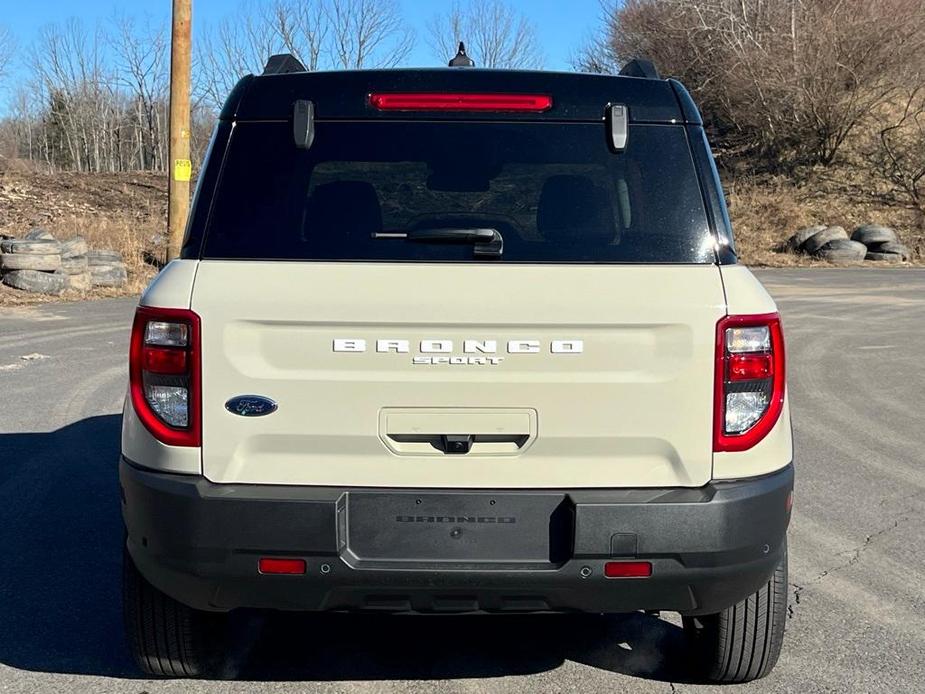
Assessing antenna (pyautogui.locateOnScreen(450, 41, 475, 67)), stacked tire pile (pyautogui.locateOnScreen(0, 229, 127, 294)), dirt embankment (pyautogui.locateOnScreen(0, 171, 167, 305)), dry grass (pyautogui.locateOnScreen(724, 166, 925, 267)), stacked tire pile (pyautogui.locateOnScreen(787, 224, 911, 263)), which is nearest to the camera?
antenna (pyautogui.locateOnScreen(450, 41, 475, 67))

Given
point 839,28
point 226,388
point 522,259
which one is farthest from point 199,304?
point 839,28

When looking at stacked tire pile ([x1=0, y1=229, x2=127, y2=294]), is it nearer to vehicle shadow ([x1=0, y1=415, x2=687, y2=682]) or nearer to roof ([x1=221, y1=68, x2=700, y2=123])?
vehicle shadow ([x1=0, y1=415, x2=687, y2=682])

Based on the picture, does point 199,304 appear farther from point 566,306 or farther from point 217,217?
point 566,306

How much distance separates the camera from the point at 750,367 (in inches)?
118

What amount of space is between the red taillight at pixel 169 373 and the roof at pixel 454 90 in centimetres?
69

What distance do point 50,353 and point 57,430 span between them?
13.5 feet

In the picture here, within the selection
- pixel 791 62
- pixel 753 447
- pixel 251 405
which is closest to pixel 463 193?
pixel 251 405

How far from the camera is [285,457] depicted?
2.97 m

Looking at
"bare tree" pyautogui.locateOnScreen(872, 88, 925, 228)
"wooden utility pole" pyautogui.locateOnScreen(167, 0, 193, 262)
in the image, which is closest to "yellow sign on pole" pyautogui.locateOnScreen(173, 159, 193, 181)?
"wooden utility pole" pyautogui.locateOnScreen(167, 0, 193, 262)

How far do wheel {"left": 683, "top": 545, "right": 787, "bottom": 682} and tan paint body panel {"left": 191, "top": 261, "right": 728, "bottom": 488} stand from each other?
2.32 ft

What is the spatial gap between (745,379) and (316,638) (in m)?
1.97

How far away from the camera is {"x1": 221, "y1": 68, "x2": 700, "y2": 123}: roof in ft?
10.5

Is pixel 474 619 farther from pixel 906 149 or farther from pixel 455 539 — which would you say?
pixel 906 149

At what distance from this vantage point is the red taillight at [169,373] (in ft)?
9.71
